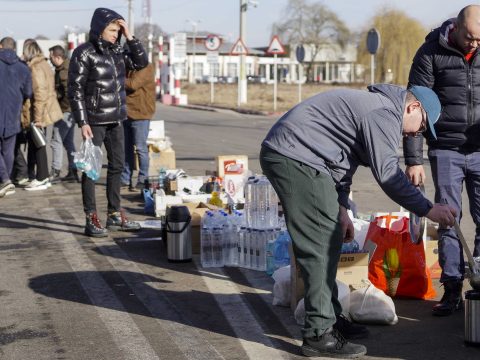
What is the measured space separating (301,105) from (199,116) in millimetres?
29123

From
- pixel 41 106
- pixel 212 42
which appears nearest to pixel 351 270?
pixel 41 106

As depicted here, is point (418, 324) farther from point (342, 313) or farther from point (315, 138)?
point (315, 138)

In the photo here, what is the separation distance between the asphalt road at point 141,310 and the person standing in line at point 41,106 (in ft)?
9.81

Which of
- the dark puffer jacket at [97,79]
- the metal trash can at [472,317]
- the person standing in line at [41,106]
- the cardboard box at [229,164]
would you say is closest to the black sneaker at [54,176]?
the person standing in line at [41,106]

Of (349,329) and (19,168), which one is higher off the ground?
(349,329)

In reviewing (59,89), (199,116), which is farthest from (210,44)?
(59,89)

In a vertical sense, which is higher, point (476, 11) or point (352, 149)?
point (476, 11)

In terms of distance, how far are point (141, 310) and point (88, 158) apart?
2.80 meters

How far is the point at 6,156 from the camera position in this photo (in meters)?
12.1

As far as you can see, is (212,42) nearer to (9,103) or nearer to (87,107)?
(9,103)

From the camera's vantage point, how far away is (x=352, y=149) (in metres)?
5.08

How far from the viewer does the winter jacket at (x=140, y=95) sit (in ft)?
39.4

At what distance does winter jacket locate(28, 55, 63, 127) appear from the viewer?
40.9ft

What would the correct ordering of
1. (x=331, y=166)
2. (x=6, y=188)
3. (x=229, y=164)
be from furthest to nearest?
(x=6, y=188) < (x=229, y=164) < (x=331, y=166)
